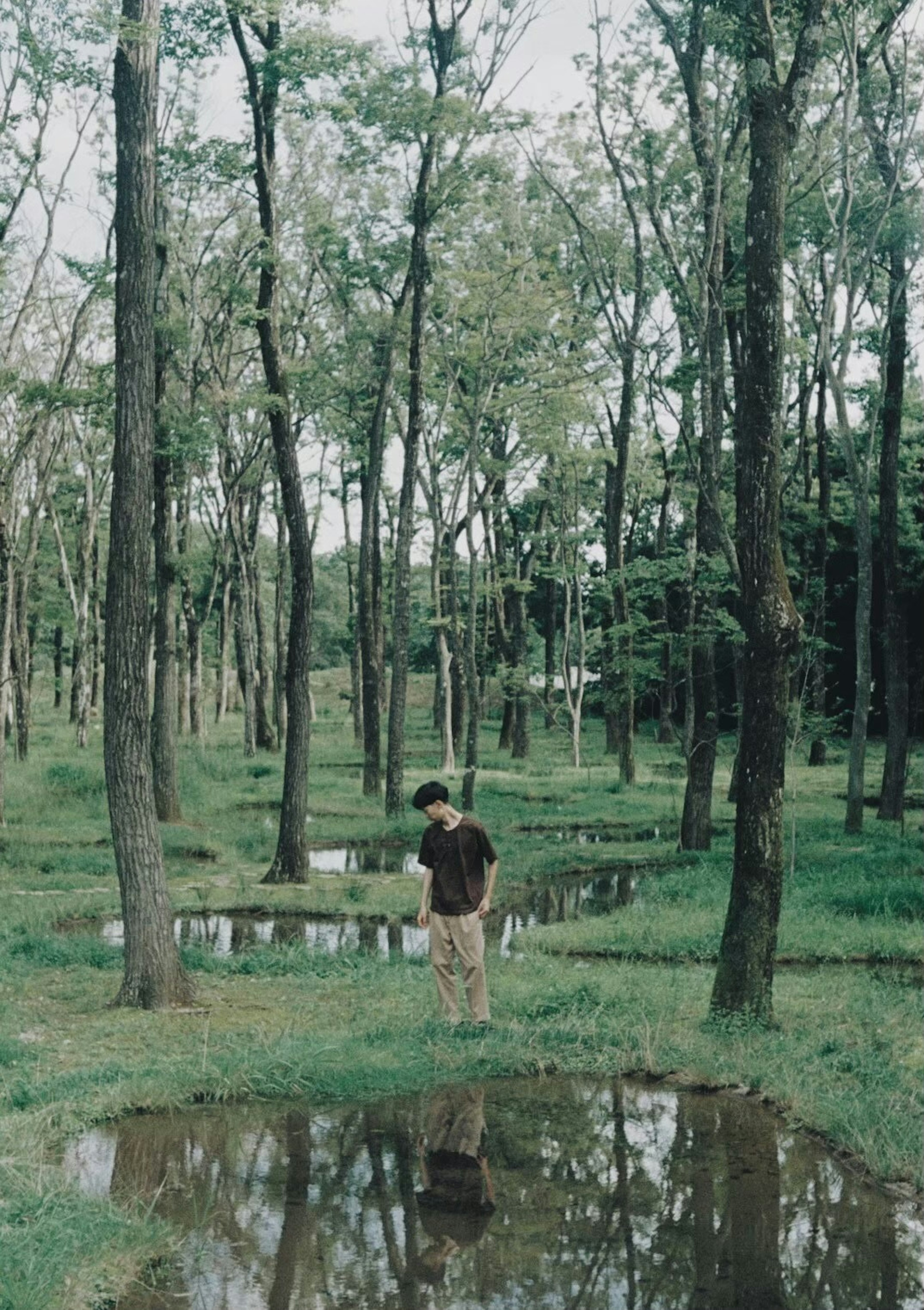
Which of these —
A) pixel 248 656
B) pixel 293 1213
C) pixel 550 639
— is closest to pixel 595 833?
pixel 248 656

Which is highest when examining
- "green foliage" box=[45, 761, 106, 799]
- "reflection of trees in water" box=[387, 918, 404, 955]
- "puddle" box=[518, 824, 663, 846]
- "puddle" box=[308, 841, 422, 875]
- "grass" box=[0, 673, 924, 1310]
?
"green foliage" box=[45, 761, 106, 799]

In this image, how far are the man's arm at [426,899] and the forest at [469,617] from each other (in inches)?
32.2

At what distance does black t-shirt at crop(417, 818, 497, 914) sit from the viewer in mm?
9773

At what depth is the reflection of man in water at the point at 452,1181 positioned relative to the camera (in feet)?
20.0

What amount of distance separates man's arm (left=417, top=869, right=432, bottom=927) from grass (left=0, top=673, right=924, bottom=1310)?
0.78 m

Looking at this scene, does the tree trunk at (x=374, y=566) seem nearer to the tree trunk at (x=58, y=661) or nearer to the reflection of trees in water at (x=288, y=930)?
the reflection of trees in water at (x=288, y=930)

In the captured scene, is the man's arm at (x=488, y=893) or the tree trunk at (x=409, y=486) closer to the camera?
the man's arm at (x=488, y=893)

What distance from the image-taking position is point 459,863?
32.1 feet

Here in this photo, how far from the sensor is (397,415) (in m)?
34.0

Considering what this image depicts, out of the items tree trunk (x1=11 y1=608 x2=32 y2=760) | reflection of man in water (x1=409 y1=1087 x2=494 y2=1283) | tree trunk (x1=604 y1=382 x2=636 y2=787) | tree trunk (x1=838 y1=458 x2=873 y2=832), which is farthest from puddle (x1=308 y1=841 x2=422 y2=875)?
tree trunk (x1=11 y1=608 x2=32 y2=760)

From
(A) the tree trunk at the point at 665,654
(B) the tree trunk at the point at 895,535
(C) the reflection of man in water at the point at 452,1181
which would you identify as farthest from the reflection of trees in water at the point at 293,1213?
(A) the tree trunk at the point at 665,654

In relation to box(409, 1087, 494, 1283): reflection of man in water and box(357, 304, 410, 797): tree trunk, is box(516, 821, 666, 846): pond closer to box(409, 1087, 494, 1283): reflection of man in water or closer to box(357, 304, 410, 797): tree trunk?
box(357, 304, 410, 797): tree trunk

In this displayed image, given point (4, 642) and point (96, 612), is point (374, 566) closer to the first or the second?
point (4, 642)

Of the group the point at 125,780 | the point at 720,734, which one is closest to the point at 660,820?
the point at 125,780
